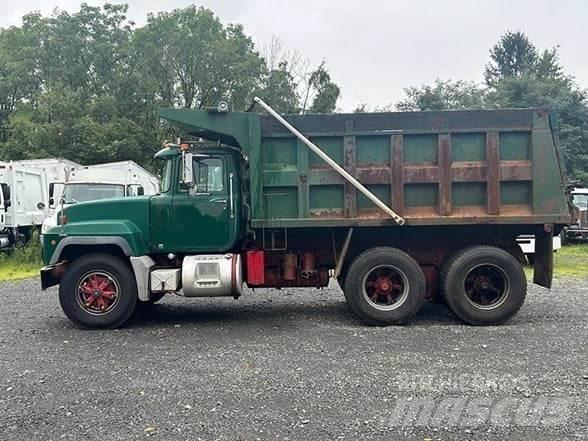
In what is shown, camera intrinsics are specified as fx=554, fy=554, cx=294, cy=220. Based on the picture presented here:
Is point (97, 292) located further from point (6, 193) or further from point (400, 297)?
point (6, 193)

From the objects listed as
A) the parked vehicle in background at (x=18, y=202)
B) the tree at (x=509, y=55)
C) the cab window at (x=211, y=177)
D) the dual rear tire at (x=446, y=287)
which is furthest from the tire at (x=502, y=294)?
the tree at (x=509, y=55)

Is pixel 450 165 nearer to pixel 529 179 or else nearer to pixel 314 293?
pixel 529 179

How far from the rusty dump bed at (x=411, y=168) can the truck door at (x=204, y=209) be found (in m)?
0.47

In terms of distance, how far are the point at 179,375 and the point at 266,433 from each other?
157 cm

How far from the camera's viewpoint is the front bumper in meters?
7.28

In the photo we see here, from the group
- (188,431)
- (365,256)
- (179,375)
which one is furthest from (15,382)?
(365,256)

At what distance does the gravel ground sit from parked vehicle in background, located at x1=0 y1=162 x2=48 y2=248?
9692 millimetres

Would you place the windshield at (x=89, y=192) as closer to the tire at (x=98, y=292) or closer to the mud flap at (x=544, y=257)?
the tire at (x=98, y=292)

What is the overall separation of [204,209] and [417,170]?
9.28 ft

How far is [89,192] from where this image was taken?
14.0 meters

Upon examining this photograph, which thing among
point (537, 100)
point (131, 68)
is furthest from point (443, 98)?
point (131, 68)

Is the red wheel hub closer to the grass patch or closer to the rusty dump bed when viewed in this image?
the rusty dump bed

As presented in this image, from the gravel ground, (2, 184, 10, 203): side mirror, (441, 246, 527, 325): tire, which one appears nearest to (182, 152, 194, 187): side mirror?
the gravel ground

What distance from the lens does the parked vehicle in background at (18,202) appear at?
1630cm
